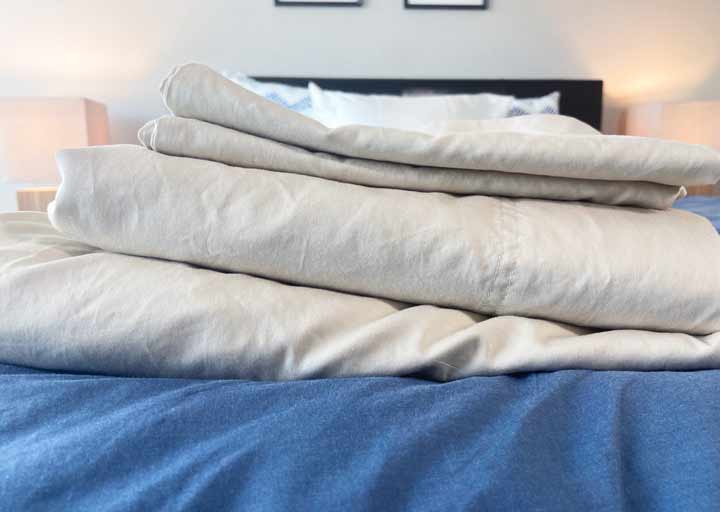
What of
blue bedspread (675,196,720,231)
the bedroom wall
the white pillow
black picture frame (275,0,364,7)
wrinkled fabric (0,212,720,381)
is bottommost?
blue bedspread (675,196,720,231)

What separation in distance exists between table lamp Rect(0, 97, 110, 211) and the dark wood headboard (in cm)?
65

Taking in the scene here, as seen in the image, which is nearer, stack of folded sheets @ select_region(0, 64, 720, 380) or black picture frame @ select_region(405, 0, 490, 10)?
stack of folded sheets @ select_region(0, 64, 720, 380)

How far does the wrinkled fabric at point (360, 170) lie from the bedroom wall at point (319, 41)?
1.73 metres

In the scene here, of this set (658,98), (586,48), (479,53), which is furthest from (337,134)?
(658,98)

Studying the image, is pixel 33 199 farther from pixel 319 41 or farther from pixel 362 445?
pixel 362 445

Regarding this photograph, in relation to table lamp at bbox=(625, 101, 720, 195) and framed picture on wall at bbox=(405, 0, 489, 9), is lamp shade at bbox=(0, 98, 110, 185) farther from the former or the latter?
table lamp at bbox=(625, 101, 720, 195)

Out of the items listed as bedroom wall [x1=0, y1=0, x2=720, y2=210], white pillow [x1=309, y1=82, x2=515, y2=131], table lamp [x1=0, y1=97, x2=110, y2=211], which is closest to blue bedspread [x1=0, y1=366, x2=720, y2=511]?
white pillow [x1=309, y1=82, x2=515, y2=131]

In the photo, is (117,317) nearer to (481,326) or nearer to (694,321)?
(481,326)

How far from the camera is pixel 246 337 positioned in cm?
39

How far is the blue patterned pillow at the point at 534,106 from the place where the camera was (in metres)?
1.78

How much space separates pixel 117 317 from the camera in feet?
1.27

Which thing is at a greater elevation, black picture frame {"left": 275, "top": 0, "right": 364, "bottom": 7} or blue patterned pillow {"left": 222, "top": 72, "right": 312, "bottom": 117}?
black picture frame {"left": 275, "top": 0, "right": 364, "bottom": 7}

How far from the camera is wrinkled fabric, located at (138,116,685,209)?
18.1 inches

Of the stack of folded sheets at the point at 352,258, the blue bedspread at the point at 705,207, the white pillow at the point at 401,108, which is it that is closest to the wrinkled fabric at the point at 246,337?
the stack of folded sheets at the point at 352,258
